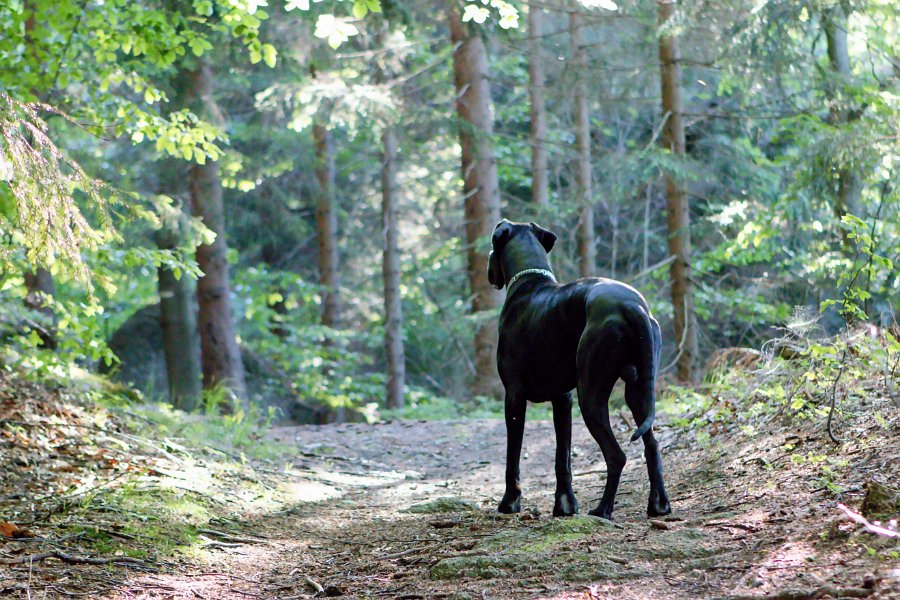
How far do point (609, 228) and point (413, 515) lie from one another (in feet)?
61.3

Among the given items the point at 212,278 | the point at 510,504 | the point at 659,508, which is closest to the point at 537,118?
the point at 212,278

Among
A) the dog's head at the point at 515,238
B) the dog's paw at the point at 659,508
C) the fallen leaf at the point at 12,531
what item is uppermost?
the dog's head at the point at 515,238

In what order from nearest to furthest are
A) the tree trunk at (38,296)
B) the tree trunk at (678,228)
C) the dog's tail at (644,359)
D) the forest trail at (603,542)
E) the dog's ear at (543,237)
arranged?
the forest trail at (603,542) < the dog's tail at (644,359) < the dog's ear at (543,237) < the tree trunk at (38,296) < the tree trunk at (678,228)

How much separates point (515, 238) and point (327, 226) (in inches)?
623

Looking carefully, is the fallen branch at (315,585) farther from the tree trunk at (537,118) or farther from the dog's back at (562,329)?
the tree trunk at (537,118)

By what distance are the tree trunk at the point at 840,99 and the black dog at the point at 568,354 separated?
509 cm

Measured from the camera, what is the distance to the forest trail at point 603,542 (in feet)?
12.2

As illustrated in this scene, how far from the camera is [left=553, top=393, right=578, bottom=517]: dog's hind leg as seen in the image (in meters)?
5.69

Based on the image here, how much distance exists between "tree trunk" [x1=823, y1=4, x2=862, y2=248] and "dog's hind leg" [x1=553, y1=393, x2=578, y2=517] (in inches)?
216

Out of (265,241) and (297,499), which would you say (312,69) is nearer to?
(265,241)

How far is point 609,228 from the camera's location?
24.3 m

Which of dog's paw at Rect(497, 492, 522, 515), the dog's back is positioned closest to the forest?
the dog's back

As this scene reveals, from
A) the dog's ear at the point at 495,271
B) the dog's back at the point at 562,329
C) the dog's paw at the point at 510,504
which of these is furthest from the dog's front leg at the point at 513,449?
the dog's ear at the point at 495,271

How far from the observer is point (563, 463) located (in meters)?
5.79
